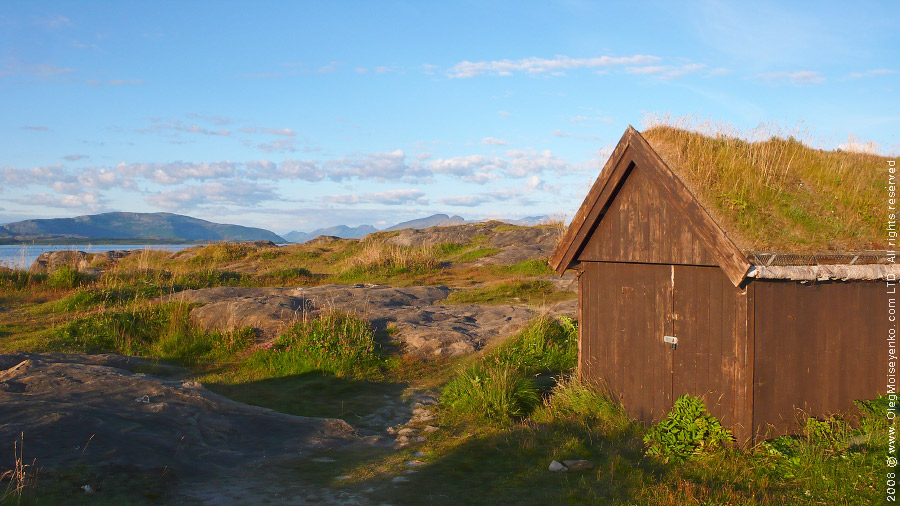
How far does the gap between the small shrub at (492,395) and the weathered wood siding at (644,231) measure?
2.40 meters

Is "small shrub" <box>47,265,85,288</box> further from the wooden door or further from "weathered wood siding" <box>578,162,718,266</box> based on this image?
the wooden door

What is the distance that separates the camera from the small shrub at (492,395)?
9.36m

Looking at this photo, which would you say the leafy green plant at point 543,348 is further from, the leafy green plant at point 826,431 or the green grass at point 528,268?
the green grass at point 528,268

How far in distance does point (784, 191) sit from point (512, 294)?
39.6 feet

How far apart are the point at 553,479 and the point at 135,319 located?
1292 centimetres

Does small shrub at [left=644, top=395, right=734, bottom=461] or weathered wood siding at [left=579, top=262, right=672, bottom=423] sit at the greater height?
weathered wood siding at [left=579, top=262, right=672, bottom=423]

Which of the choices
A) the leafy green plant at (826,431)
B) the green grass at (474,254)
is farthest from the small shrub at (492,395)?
the green grass at (474,254)

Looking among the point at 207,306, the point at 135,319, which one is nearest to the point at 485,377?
the point at 207,306

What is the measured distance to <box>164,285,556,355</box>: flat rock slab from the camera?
14125 millimetres

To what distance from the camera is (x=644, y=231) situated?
8.23m

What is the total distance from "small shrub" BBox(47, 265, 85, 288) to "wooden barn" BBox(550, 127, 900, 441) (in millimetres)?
20314

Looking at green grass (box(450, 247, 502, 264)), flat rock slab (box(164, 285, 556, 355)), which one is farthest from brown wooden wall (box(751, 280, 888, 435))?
green grass (box(450, 247, 502, 264))

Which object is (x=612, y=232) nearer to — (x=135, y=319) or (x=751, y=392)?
(x=751, y=392)

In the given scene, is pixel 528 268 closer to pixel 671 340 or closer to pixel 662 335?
pixel 662 335
